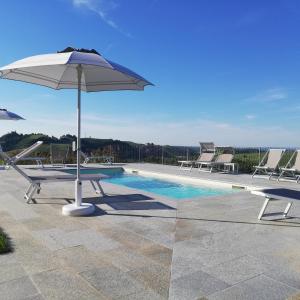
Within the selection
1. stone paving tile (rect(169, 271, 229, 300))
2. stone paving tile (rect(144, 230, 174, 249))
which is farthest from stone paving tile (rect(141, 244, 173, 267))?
stone paving tile (rect(169, 271, 229, 300))

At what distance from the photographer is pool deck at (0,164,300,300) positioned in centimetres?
267

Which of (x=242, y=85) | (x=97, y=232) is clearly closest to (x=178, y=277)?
(x=97, y=232)

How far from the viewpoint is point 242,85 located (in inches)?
851

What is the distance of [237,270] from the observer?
3.10 m

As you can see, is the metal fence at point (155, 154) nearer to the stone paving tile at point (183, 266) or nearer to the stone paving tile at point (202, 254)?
the stone paving tile at point (202, 254)

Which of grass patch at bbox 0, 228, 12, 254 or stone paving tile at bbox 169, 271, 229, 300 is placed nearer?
stone paving tile at bbox 169, 271, 229, 300

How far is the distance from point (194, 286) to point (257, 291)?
0.49 metres

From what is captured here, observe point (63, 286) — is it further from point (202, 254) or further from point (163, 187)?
point (163, 187)

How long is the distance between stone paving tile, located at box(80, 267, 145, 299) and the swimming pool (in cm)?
492

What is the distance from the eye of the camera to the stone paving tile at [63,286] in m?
2.52

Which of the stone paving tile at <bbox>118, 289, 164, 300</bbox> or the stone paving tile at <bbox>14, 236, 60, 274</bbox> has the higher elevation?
the stone paving tile at <bbox>14, 236, 60, 274</bbox>

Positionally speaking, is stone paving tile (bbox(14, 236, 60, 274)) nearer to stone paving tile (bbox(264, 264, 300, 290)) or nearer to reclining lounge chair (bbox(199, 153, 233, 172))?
stone paving tile (bbox(264, 264, 300, 290))

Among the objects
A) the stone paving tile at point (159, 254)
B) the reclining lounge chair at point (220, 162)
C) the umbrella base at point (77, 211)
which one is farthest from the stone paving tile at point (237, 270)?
Result: the reclining lounge chair at point (220, 162)

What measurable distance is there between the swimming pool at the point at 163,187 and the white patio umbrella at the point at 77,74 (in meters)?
3.04
